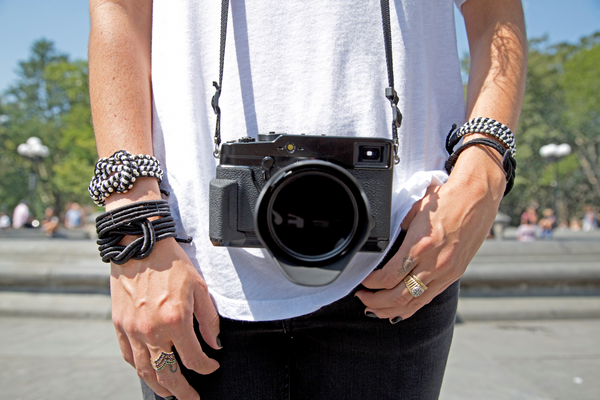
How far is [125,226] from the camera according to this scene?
720 mm

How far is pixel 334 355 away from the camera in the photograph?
86 centimetres

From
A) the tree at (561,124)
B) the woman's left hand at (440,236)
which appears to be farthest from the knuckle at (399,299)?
the tree at (561,124)

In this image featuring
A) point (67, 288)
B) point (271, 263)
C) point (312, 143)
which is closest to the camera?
point (312, 143)

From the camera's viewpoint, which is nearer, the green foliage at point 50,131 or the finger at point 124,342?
the finger at point 124,342

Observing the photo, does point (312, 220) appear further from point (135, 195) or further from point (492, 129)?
point (492, 129)

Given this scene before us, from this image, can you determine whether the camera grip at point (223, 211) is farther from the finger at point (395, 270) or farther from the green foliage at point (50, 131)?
the green foliage at point (50, 131)

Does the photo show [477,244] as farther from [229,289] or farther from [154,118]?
[154,118]

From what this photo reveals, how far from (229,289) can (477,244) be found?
49cm

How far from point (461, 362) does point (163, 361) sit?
309cm

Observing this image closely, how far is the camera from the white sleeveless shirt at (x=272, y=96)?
0.81 metres

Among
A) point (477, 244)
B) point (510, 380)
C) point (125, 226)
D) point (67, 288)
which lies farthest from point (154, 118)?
point (67, 288)

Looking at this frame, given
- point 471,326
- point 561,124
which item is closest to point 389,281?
point 471,326

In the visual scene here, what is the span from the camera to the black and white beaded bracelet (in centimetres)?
83

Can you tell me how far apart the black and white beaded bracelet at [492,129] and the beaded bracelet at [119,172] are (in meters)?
0.64
